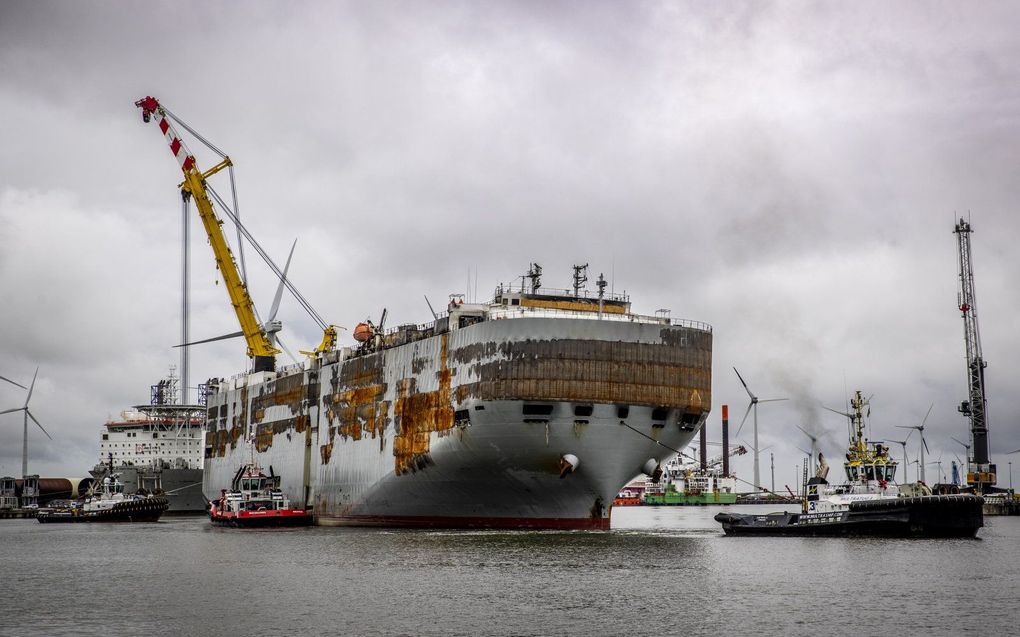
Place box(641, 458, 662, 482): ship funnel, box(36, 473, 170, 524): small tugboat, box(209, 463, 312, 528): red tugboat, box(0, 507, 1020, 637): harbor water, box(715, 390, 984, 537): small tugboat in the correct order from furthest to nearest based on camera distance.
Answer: box(36, 473, 170, 524): small tugboat, box(209, 463, 312, 528): red tugboat, box(641, 458, 662, 482): ship funnel, box(715, 390, 984, 537): small tugboat, box(0, 507, 1020, 637): harbor water

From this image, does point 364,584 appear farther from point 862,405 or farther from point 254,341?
point 254,341

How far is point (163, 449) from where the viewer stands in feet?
402

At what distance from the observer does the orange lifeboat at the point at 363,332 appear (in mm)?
83950

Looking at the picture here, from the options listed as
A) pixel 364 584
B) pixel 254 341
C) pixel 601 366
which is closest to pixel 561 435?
pixel 601 366

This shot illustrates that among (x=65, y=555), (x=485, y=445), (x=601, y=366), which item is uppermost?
(x=601, y=366)

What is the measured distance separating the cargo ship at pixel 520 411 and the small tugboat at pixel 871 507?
8.52m

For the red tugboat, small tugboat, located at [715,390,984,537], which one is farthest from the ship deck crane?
small tugboat, located at [715,390,984,537]

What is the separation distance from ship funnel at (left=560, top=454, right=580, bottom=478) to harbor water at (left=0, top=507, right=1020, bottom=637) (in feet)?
11.9

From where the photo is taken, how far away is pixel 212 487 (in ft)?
355

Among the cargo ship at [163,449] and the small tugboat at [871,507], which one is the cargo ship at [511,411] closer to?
the small tugboat at [871,507]

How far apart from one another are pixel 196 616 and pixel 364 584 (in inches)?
337

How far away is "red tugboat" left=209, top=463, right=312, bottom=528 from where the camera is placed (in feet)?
273

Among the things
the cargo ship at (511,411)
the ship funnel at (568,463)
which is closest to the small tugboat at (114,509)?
the cargo ship at (511,411)

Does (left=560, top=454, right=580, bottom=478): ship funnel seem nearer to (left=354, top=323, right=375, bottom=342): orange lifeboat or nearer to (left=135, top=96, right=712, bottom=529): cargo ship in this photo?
(left=135, top=96, right=712, bottom=529): cargo ship
